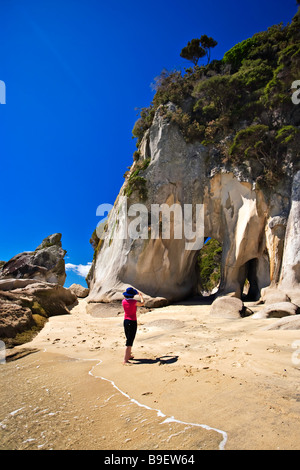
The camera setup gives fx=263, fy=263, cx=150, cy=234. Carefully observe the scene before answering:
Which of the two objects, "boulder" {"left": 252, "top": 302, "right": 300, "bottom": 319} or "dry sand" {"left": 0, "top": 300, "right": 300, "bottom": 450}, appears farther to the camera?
"boulder" {"left": 252, "top": 302, "right": 300, "bottom": 319}

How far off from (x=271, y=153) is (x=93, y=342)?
1274cm

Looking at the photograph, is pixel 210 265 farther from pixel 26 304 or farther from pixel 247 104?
pixel 26 304

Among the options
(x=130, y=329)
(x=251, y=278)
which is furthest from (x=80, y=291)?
(x=130, y=329)

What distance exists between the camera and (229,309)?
9055mm

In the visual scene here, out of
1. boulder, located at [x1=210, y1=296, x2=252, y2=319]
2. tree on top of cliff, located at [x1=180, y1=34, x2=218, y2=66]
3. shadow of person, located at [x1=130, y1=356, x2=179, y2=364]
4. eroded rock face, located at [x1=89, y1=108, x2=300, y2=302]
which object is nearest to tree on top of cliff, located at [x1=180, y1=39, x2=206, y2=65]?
tree on top of cliff, located at [x1=180, y1=34, x2=218, y2=66]

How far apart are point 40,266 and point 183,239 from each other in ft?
54.7

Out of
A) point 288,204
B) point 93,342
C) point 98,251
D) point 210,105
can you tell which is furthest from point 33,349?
point 210,105

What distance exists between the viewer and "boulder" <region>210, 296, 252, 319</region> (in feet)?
28.7

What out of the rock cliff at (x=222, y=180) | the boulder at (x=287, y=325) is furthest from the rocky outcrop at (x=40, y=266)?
the boulder at (x=287, y=325)

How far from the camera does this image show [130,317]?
214 inches

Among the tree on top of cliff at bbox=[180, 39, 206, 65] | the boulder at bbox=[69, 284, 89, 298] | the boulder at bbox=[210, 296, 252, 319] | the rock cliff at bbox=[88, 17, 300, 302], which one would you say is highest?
the tree on top of cliff at bbox=[180, 39, 206, 65]

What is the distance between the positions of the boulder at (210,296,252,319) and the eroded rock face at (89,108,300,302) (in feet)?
15.3

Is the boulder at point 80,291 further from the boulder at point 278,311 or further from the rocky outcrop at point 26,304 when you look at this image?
the boulder at point 278,311

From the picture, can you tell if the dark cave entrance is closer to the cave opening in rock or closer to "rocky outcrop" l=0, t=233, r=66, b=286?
the cave opening in rock
